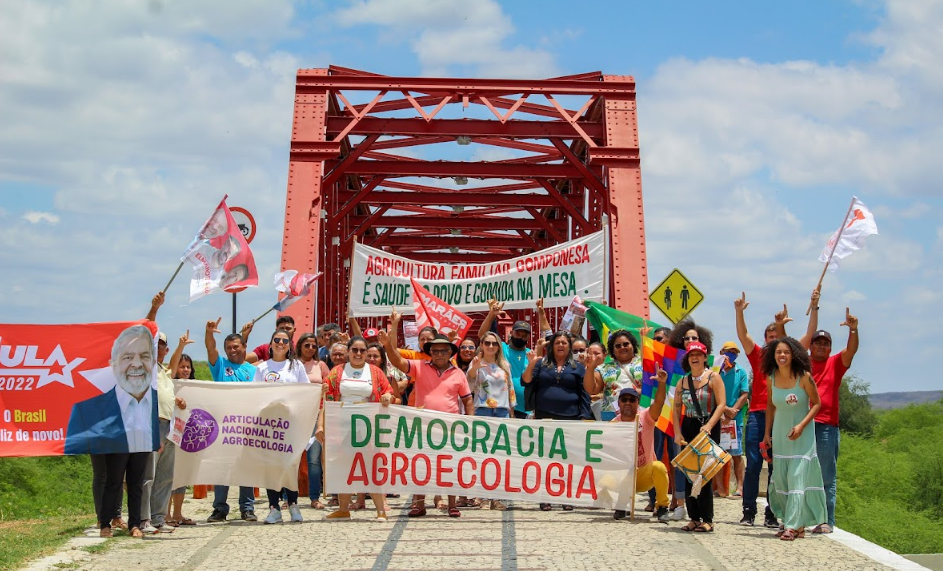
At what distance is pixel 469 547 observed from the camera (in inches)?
359

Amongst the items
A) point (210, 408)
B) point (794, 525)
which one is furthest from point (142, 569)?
point (794, 525)

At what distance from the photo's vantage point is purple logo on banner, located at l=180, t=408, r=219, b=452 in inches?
425

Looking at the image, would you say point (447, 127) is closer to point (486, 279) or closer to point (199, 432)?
point (486, 279)

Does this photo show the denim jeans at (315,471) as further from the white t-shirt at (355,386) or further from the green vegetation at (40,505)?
the green vegetation at (40,505)

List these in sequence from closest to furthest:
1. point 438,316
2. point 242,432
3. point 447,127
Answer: point 242,432, point 438,316, point 447,127

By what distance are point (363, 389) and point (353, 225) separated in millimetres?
23305

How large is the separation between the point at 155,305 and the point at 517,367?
4045 mm

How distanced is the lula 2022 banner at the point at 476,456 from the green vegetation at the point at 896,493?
8756 mm

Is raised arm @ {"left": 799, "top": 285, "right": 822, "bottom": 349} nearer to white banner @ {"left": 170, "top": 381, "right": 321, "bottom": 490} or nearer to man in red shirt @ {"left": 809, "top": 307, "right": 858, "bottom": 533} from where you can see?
man in red shirt @ {"left": 809, "top": 307, "right": 858, "bottom": 533}

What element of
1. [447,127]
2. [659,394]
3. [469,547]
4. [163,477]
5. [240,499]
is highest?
[447,127]

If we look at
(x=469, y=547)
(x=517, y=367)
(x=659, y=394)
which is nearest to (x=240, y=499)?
(x=469, y=547)

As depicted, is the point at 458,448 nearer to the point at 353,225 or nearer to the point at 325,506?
the point at 325,506

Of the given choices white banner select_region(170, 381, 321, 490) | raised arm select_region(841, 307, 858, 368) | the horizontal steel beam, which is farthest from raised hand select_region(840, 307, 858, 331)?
the horizontal steel beam

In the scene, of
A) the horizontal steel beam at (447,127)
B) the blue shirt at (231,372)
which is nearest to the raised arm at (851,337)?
the blue shirt at (231,372)
